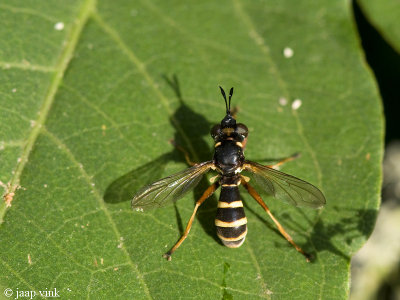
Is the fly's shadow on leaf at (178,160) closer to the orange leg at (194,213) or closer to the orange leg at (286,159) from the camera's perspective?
the orange leg at (194,213)

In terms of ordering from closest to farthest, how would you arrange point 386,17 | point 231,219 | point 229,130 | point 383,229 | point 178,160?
point 231,219 → point 229,130 → point 178,160 → point 386,17 → point 383,229

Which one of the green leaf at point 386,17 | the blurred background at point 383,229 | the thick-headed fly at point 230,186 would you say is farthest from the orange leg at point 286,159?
the blurred background at point 383,229

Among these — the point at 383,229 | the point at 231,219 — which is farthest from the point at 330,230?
the point at 383,229

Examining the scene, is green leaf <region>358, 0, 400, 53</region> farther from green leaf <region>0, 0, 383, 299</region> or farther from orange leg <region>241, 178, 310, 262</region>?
orange leg <region>241, 178, 310, 262</region>

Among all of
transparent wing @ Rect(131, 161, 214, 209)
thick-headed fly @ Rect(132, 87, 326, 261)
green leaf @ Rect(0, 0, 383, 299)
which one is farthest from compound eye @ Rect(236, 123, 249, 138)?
transparent wing @ Rect(131, 161, 214, 209)

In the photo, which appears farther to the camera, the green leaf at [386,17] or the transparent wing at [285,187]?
the green leaf at [386,17]

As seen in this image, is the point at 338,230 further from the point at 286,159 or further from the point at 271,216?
the point at 286,159
